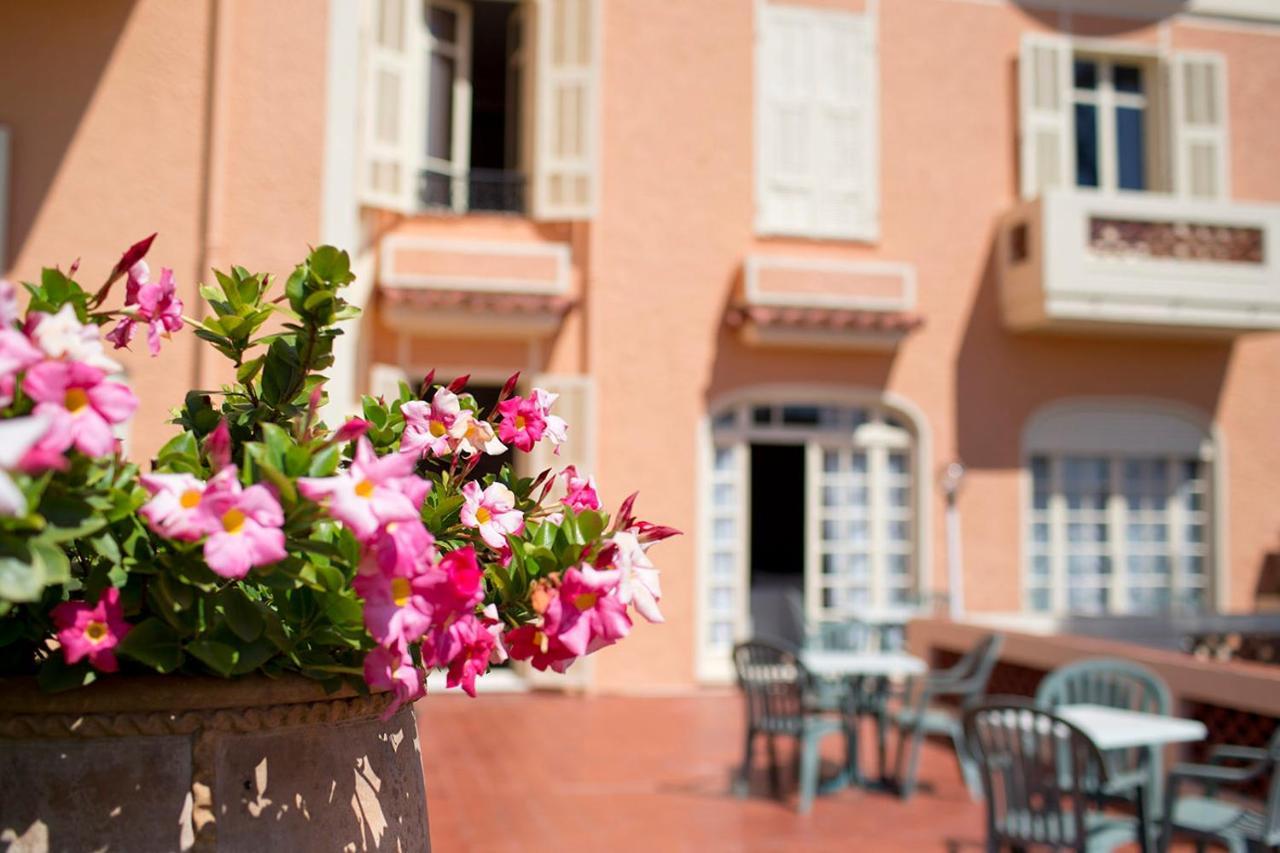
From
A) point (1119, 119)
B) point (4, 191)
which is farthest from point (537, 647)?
point (1119, 119)

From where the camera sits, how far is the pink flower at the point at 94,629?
1.09m

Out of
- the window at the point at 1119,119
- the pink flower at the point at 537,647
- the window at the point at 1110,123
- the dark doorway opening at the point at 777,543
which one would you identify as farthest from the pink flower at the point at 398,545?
the window at the point at 1110,123

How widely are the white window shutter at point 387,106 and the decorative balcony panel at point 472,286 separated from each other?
45 centimetres

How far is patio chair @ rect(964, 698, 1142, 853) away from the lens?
4195mm

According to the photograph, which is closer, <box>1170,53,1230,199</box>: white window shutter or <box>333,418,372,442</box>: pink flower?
<box>333,418,372,442</box>: pink flower

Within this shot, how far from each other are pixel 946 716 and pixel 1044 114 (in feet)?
23.3

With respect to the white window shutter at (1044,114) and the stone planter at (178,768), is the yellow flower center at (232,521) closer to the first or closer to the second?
the stone planter at (178,768)

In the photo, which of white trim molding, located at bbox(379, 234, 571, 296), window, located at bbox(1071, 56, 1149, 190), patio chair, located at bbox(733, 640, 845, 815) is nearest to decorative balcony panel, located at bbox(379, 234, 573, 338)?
white trim molding, located at bbox(379, 234, 571, 296)

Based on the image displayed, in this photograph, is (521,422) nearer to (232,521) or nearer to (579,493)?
(579,493)

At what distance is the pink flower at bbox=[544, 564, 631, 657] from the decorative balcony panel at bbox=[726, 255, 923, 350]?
9825 millimetres

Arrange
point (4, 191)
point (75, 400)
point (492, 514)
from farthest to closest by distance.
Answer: point (4, 191) → point (492, 514) → point (75, 400)

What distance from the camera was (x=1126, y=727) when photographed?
4707mm

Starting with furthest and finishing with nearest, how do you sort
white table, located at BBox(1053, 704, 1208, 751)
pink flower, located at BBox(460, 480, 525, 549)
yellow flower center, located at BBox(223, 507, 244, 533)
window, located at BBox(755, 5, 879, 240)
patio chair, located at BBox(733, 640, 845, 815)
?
window, located at BBox(755, 5, 879, 240)
patio chair, located at BBox(733, 640, 845, 815)
white table, located at BBox(1053, 704, 1208, 751)
pink flower, located at BBox(460, 480, 525, 549)
yellow flower center, located at BBox(223, 507, 244, 533)

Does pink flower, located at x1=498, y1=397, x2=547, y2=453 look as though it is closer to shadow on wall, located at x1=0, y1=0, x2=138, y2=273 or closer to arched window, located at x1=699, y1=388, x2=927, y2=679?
shadow on wall, located at x1=0, y1=0, x2=138, y2=273
